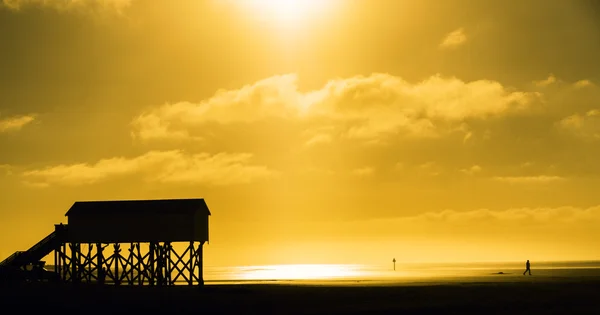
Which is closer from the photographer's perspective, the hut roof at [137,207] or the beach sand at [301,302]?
the beach sand at [301,302]

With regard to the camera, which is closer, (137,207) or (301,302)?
(301,302)

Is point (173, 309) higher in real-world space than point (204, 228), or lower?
lower

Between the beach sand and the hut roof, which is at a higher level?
the hut roof

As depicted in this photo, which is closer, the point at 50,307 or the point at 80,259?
the point at 50,307

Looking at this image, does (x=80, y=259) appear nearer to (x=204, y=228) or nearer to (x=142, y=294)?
(x=204, y=228)

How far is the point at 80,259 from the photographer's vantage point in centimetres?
8712

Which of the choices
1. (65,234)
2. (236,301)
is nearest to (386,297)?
(236,301)

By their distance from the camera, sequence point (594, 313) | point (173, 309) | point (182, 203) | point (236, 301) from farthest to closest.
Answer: point (182, 203) → point (236, 301) → point (173, 309) → point (594, 313)

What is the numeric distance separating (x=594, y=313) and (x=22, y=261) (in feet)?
188

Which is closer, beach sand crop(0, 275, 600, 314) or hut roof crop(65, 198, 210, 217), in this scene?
beach sand crop(0, 275, 600, 314)

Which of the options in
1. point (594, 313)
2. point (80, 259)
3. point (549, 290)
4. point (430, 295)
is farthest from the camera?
point (80, 259)

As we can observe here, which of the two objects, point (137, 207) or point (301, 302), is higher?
point (137, 207)

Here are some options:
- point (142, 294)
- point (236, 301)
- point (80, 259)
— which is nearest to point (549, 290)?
point (236, 301)

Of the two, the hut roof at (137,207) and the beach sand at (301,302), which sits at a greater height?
the hut roof at (137,207)
